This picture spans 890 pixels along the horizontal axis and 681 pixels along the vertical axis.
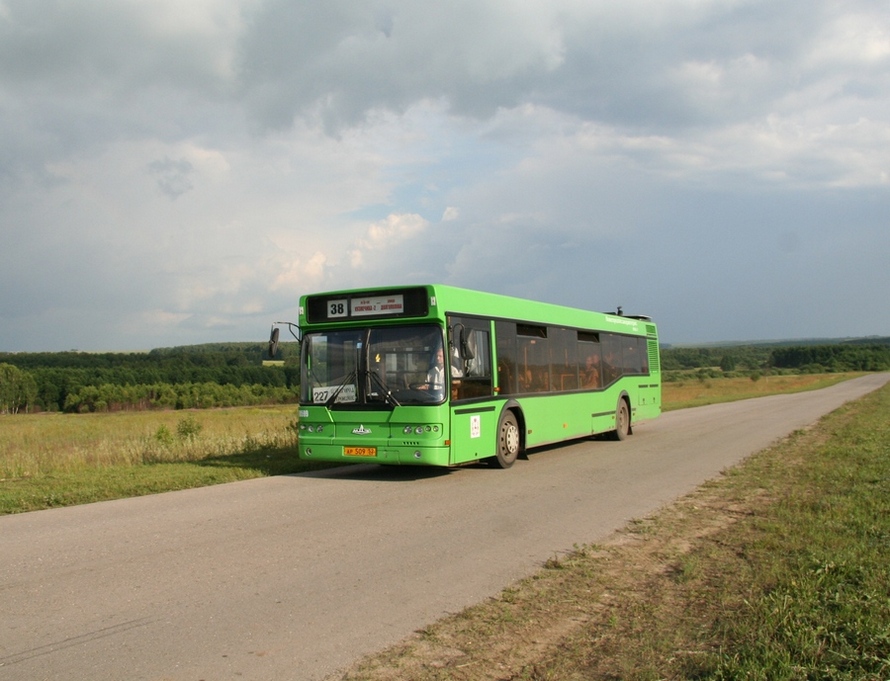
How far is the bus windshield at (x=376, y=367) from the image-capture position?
11820mm

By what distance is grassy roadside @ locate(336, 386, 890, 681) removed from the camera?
429 centimetres

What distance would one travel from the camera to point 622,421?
19.4m

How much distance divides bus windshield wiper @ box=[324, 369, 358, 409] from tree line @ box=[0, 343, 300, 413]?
70244 mm

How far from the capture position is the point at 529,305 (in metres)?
15.0

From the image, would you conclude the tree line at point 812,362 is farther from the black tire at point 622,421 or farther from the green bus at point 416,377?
the green bus at point 416,377

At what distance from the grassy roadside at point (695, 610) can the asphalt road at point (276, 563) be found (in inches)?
14.9

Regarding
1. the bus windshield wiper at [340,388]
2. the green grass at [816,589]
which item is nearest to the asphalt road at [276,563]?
the bus windshield wiper at [340,388]

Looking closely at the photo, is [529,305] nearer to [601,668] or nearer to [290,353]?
[290,353]

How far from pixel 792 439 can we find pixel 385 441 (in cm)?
1051

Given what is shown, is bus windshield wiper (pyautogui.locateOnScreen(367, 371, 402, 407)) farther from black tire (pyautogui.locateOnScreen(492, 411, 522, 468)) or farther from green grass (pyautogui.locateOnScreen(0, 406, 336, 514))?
green grass (pyautogui.locateOnScreen(0, 406, 336, 514))

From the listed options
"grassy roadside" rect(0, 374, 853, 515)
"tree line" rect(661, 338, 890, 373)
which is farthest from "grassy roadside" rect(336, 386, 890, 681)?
"tree line" rect(661, 338, 890, 373)

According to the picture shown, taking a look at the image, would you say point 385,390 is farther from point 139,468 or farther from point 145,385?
point 145,385

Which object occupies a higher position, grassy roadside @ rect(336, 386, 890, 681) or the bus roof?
the bus roof

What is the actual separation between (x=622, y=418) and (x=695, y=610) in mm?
14343
